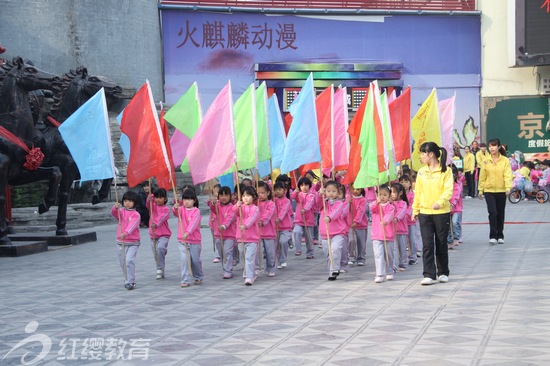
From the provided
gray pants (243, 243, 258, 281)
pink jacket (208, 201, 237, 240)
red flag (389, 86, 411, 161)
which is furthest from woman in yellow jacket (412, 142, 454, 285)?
pink jacket (208, 201, 237, 240)

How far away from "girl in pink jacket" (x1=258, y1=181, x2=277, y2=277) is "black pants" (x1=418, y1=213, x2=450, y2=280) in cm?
223

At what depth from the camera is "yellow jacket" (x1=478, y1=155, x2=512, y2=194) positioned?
13.3 meters

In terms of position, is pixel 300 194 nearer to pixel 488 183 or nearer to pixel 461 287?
pixel 488 183

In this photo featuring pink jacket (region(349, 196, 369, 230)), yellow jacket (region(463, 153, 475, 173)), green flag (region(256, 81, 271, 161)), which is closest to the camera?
green flag (region(256, 81, 271, 161))

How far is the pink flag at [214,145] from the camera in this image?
10750 mm

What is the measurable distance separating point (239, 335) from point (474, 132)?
21.7 m

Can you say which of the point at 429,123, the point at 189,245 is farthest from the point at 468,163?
the point at 189,245

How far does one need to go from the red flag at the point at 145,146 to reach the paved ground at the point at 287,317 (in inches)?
55.3

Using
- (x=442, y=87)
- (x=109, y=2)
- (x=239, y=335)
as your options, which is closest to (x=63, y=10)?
(x=109, y=2)

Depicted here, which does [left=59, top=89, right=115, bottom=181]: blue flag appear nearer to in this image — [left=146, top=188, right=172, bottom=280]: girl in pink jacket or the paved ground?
[left=146, top=188, right=172, bottom=280]: girl in pink jacket

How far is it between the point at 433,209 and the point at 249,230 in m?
2.42

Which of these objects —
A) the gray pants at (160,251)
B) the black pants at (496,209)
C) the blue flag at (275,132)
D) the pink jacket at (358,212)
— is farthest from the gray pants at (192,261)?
the black pants at (496,209)

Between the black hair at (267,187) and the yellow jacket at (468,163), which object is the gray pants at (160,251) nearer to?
the black hair at (267,187)

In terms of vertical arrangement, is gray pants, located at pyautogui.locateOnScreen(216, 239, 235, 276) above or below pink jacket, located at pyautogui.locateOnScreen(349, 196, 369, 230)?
below
